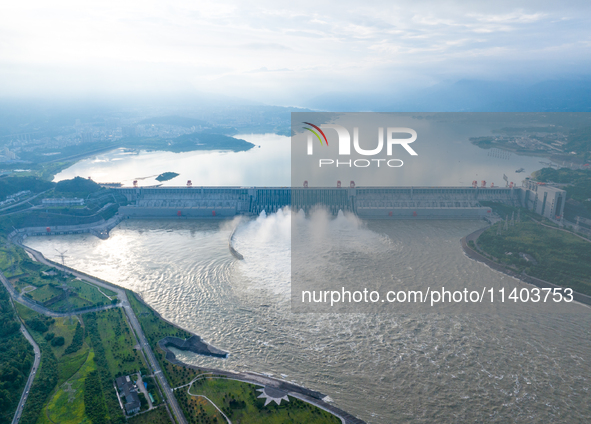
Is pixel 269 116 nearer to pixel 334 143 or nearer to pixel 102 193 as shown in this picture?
pixel 334 143

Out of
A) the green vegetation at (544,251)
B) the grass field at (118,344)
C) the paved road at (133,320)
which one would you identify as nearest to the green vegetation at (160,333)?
the paved road at (133,320)

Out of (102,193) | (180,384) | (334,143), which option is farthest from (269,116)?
(180,384)

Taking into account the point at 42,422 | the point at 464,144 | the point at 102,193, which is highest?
the point at 464,144

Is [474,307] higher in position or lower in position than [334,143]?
lower

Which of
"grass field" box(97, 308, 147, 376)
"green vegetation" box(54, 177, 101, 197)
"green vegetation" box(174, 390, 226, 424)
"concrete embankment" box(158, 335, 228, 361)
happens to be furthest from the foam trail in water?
"green vegetation" box(54, 177, 101, 197)

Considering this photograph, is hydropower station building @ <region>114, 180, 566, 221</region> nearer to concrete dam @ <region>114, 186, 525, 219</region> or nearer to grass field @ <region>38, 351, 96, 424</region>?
concrete dam @ <region>114, 186, 525, 219</region>

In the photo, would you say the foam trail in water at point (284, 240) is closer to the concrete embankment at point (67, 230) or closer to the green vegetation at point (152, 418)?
the green vegetation at point (152, 418)
